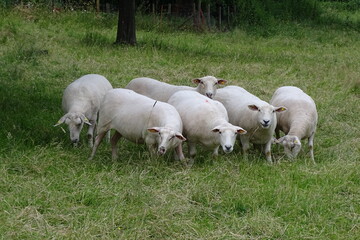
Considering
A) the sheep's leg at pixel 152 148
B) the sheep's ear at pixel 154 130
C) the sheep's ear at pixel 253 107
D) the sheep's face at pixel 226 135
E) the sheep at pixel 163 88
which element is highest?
the sheep's ear at pixel 253 107

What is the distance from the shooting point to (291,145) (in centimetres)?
733

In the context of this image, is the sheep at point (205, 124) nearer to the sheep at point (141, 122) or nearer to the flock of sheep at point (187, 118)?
the flock of sheep at point (187, 118)

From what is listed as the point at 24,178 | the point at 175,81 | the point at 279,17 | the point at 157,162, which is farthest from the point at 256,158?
the point at 279,17

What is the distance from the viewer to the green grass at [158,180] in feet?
16.7

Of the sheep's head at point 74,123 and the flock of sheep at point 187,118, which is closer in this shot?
the flock of sheep at point 187,118

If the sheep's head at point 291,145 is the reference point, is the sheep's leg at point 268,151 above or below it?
below

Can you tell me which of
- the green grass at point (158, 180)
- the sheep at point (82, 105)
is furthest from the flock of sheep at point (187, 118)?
the green grass at point (158, 180)

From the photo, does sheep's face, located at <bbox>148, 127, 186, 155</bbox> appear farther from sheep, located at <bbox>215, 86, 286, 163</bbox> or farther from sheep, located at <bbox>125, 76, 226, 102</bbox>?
sheep, located at <bbox>125, 76, 226, 102</bbox>

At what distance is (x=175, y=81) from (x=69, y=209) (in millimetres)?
6667

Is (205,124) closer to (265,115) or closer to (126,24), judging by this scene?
(265,115)

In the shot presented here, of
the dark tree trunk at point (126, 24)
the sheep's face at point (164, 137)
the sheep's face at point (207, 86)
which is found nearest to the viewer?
the sheep's face at point (164, 137)

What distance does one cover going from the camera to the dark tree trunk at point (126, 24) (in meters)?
16.0

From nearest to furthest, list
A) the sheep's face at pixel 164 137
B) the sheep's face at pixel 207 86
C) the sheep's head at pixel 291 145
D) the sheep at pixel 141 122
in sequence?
the sheep's face at pixel 164 137, the sheep at pixel 141 122, the sheep's head at pixel 291 145, the sheep's face at pixel 207 86

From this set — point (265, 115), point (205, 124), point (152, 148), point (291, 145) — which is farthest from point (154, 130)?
point (291, 145)
